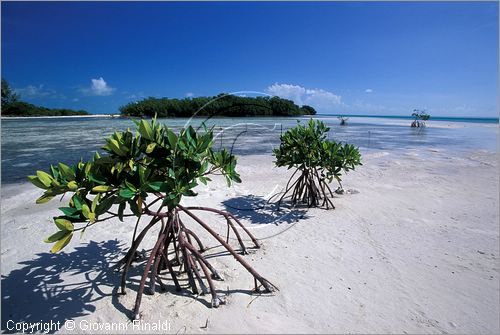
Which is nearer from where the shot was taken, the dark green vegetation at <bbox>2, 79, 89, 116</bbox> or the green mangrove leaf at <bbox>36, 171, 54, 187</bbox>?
the green mangrove leaf at <bbox>36, 171, 54, 187</bbox>

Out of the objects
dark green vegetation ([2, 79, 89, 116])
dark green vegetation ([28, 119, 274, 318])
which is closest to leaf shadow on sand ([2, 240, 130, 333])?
dark green vegetation ([28, 119, 274, 318])

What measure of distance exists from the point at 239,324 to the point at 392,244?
2.38 meters

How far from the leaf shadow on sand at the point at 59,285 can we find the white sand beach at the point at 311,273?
0.01 metres

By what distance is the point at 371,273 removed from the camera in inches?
113

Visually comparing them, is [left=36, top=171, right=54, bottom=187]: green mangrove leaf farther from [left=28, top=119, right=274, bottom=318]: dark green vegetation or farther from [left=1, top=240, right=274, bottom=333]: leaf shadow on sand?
[left=1, top=240, right=274, bottom=333]: leaf shadow on sand

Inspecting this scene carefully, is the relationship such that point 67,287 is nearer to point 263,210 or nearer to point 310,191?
point 263,210

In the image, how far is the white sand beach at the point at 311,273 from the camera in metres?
2.20

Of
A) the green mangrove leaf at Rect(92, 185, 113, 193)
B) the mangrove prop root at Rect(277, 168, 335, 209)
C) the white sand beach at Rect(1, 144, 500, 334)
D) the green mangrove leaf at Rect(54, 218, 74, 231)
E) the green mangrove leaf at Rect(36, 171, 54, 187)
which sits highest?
the green mangrove leaf at Rect(36, 171, 54, 187)

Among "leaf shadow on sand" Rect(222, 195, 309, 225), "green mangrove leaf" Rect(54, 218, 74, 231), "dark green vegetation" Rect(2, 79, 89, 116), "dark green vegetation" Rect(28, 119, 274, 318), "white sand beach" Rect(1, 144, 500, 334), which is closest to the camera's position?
"green mangrove leaf" Rect(54, 218, 74, 231)

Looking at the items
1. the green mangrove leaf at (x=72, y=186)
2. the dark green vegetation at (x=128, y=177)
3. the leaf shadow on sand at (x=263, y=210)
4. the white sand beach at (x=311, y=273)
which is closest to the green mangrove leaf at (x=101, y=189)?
the dark green vegetation at (x=128, y=177)

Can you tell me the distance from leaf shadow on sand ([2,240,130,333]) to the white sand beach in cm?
1

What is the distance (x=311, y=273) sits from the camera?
2855 mm

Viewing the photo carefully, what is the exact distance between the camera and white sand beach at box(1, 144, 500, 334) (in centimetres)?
220

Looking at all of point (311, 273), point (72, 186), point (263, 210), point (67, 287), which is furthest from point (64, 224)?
point (263, 210)
